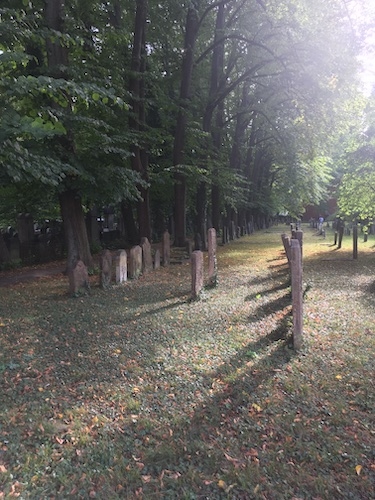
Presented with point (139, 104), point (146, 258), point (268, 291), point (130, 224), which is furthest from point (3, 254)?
point (268, 291)

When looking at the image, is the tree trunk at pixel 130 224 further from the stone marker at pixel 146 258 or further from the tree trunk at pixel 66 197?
the tree trunk at pixel 66 197

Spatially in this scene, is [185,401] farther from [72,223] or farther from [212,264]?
[72,223]

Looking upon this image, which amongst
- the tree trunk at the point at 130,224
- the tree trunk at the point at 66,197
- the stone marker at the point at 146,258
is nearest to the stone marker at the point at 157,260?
the stone marker at the point at 146,258

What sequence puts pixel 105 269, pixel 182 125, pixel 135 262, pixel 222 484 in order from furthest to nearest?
pixel 182 125 < pixel 135 262 < pixel 105 269 < pixel 222 484

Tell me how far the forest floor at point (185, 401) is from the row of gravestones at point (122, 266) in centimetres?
76

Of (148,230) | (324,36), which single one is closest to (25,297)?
(148,230)

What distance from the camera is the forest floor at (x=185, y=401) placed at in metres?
3.13

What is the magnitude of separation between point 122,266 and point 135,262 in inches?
31.6

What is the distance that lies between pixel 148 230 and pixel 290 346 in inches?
410

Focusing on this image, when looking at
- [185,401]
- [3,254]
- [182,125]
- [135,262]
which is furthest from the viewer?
[182,125]

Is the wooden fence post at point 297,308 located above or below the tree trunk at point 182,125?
below

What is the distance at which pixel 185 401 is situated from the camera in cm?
436

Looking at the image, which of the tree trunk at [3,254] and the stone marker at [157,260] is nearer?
the stone marker at [157,260]

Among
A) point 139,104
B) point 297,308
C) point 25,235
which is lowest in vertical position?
point 297,308
